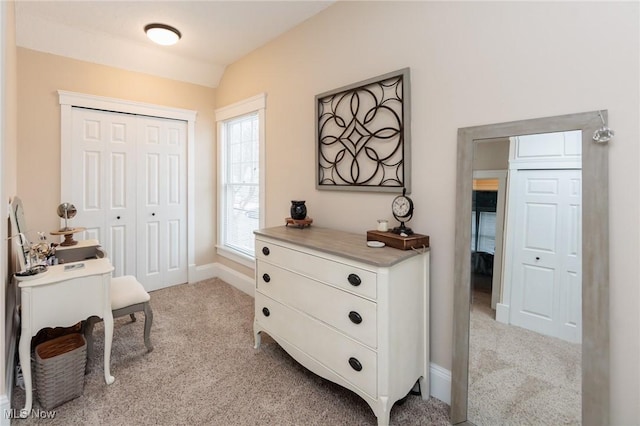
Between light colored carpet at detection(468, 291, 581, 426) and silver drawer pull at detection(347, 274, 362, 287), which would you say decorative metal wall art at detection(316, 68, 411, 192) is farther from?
light colored carpet at detection(468, 291, 581, 426)

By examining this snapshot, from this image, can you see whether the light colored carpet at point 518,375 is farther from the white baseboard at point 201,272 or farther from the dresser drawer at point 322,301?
the white baseboard at point 201,272

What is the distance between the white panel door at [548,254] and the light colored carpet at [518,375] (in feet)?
0.26

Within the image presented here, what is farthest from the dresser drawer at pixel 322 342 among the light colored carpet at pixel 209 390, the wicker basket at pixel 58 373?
the wicker basket at pixel 58 373

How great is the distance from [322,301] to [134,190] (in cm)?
290

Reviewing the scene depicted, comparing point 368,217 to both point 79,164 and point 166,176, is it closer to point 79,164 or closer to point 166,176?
point 166,176

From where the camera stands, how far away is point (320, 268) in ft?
6.21

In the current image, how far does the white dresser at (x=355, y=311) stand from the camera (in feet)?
5.25

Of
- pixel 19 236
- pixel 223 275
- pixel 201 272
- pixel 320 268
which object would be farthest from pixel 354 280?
pixel 201 272

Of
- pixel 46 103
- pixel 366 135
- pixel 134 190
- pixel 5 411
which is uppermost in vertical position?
pixel 46 103

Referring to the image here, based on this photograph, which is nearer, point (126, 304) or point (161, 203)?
point (126, 304)

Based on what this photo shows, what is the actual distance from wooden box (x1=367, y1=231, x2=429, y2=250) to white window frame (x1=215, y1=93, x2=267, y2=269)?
71.0 inches

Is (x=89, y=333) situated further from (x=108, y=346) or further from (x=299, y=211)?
(x=299, y=211)

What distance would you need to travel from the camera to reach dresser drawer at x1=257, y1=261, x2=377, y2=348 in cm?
165

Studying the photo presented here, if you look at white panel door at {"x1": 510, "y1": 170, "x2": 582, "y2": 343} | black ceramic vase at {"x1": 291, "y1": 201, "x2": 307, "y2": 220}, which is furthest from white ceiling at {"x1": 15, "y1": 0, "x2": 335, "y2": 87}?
white panel door at {"x1": 510, "y1": 170, "x2": 582, "y2": 343}
